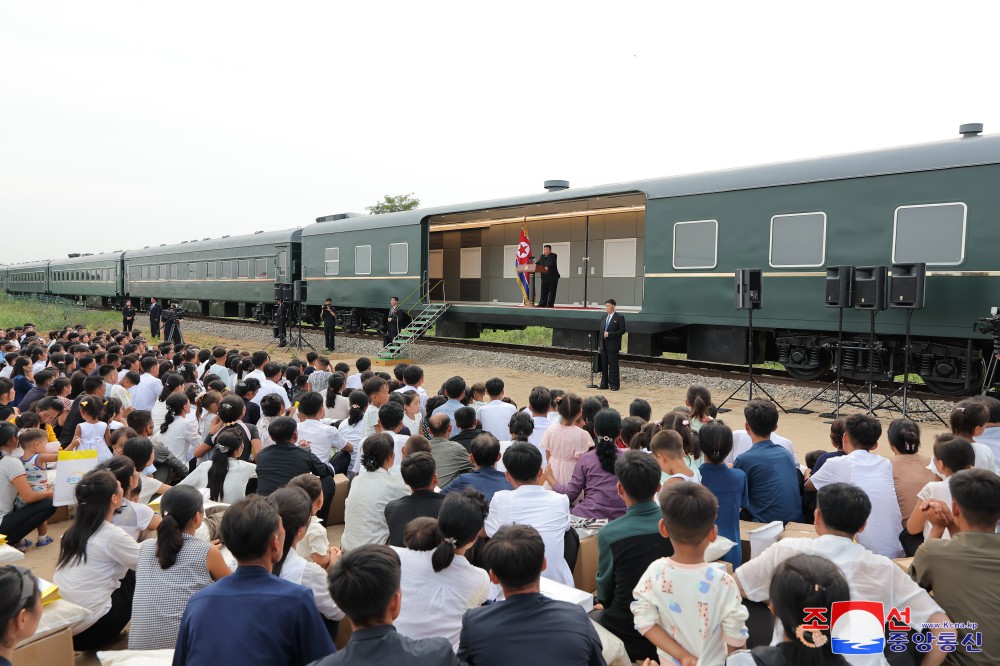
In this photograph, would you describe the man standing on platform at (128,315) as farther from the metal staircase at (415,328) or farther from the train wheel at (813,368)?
the train wheel at (813,368)

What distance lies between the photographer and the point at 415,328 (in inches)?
674

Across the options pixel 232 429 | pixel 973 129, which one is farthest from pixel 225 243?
pixel 973 129

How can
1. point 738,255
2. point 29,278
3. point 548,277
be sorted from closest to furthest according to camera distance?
1. point 738,255
2. point 548,277
3. point 29,278

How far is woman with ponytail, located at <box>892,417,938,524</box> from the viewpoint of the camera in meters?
3.91

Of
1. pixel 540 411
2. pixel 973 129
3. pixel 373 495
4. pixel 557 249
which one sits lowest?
pixel 373 495

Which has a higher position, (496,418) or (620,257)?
(620,257)

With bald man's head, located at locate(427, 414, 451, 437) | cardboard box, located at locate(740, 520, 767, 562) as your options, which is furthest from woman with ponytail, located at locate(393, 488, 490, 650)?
bald man's head, located at locate(427, 414, 451, 437)

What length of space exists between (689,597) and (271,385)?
5635mm

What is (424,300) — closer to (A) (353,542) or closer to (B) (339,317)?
(B) (339,317)

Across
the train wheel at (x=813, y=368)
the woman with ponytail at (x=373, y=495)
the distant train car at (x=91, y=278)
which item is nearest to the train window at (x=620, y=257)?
the train wheel at (x=813, y=368)

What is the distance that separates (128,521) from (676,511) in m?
3.14

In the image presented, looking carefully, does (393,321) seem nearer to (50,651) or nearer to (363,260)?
(363,260)

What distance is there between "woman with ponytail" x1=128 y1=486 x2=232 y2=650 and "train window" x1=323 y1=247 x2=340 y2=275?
57.6ft

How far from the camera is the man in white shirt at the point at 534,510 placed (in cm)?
348
